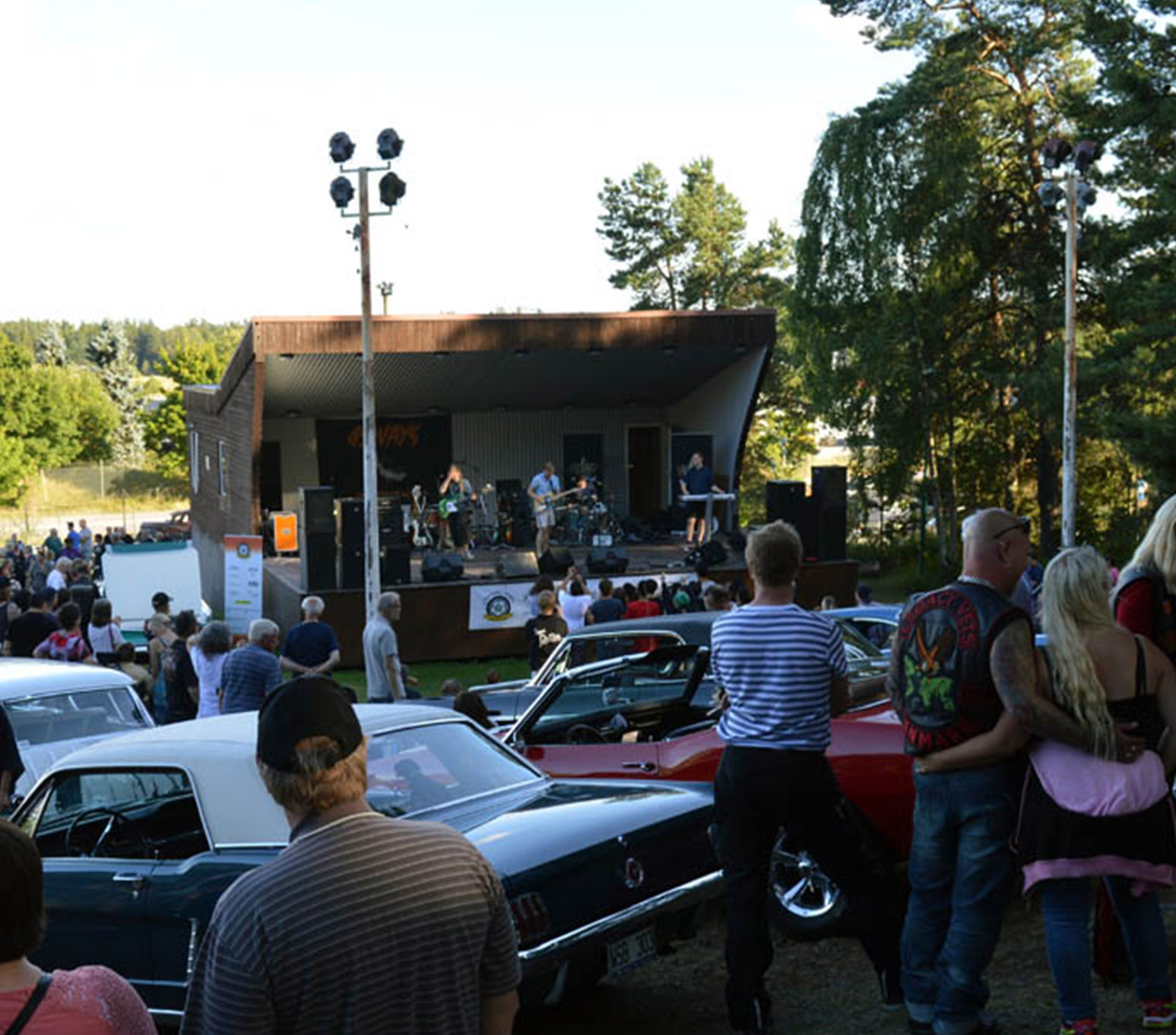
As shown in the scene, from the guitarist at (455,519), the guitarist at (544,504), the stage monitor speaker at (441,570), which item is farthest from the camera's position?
the guitarist at (455,519)

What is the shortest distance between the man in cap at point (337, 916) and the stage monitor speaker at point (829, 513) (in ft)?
81.6

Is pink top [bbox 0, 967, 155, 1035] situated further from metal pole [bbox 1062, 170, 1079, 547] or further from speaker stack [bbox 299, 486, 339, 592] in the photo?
metal pole [bbox 1062, 170, 1079, 547]

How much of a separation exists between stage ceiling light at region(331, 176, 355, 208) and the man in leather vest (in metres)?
16.8

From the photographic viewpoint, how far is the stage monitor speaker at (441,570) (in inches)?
972

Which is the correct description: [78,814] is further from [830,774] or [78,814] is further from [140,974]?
[830,774]

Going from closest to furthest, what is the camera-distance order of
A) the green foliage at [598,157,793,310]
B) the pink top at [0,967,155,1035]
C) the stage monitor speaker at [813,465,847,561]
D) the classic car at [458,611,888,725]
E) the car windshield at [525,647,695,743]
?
1. the pink top at [0,967,155,1035]
2. the car windshield at [525,647,695,743]
3. the classic car at [458,611,888,725]
4. the stage monitor speaker at [813,465,847,561]
5. the green foliage at [598,157,793,310]

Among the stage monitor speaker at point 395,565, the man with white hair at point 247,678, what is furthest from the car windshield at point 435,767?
the stage monitor speaker at point 395,565

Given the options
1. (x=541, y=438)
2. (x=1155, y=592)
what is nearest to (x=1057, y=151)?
(x=541, y=438)

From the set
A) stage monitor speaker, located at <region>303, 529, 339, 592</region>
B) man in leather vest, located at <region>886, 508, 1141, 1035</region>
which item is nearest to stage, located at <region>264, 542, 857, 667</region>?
stage monitor speaker, located at <region>303, 529, 339, 592</region>

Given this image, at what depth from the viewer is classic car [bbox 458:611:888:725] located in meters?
7.67

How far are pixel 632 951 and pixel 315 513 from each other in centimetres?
1933

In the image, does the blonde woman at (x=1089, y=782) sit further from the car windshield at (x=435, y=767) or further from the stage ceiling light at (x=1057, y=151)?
the stage ceiling light at (x=1057, y=151)

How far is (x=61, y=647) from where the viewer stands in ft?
41.0

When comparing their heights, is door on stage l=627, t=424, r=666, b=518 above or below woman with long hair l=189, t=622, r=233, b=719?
above
